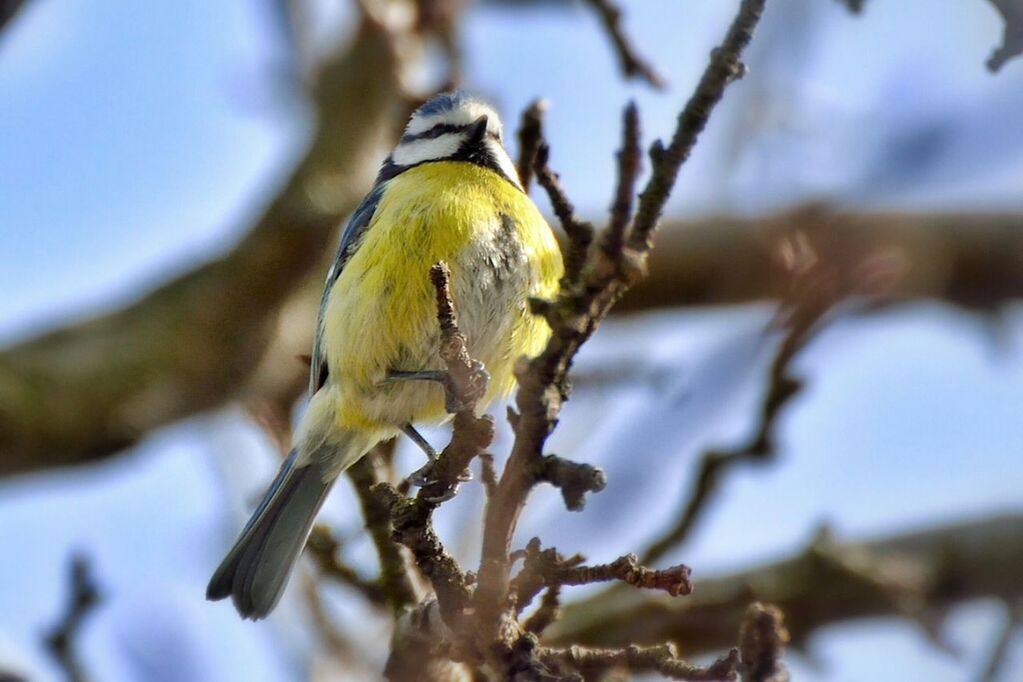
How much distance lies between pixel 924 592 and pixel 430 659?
10.5ft

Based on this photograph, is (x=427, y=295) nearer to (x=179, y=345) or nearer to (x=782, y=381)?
(x=782, y=381)

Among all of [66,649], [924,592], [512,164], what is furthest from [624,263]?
[924,592]

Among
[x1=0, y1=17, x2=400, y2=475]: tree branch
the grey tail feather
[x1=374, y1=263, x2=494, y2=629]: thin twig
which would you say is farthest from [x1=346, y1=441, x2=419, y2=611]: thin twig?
[x1=0, y1=17, x2=400, y2=475]: tree branch

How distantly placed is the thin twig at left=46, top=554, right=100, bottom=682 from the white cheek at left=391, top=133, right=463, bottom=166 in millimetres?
1848

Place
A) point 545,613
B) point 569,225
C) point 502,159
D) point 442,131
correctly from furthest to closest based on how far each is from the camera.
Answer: point 442,131
point 502,159
point 545,613
point 569,225

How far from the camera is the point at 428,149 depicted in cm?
429

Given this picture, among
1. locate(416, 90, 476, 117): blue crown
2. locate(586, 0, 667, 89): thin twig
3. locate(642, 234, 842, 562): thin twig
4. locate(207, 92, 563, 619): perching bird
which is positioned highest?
locate(416, 90, 476, 117): blue crown

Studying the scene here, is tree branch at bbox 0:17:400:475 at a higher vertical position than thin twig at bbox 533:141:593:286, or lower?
higher

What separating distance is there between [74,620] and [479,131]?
6.88 feet

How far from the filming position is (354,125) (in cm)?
628

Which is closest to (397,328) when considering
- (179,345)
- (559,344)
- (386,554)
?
(386,554)

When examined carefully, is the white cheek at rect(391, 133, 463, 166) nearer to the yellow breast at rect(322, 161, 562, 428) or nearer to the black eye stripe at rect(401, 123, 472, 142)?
the black eye stripe at rect(401, 123, 472, 142)

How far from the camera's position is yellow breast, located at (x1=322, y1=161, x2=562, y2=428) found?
3.21 m

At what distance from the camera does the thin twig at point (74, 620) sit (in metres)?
2.75
